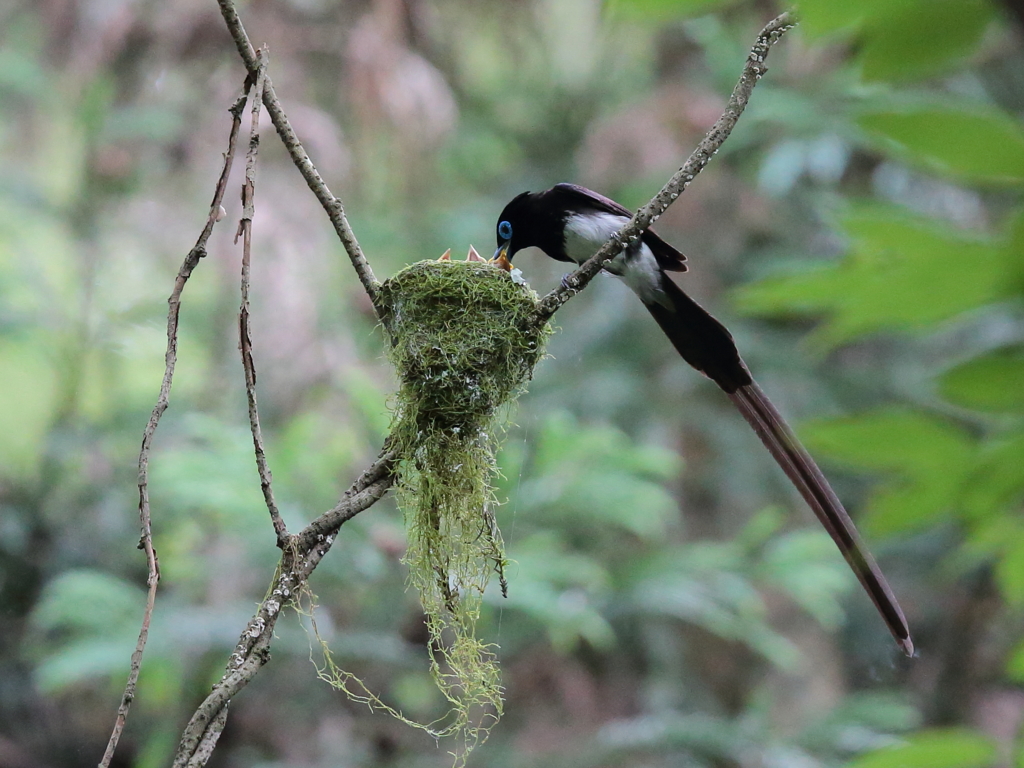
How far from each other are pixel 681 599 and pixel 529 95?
4762mm

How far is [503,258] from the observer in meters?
3.52

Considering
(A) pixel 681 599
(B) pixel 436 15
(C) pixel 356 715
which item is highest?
(B) pixel 436 15

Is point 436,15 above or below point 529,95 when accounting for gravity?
above

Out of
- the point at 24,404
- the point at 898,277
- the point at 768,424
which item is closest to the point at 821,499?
the point at 768,424

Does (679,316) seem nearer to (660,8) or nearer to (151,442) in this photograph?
(151,442)

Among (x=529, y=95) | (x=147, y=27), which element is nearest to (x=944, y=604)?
(x=529, y=95)

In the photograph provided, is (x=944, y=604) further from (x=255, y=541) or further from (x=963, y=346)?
(x=255, y=541)

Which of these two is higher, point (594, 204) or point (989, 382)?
point (594, 204)

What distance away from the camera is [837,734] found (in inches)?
205

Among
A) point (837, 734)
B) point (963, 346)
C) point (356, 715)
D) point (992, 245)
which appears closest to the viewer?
point (992, 245)

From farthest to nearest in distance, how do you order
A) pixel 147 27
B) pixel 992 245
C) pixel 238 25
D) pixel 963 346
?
pixel 963 346, pixel 147 27, pixel 238 25, pixel 992 245

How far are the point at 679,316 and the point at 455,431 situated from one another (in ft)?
3.18

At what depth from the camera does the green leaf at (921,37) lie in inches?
17.5

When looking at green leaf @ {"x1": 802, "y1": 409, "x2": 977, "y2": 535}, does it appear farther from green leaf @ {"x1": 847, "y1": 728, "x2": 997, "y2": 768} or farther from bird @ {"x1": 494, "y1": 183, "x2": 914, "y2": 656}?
bird @ {"x1": 494, "y1": 183, "x2": 914, "y2": 656}
